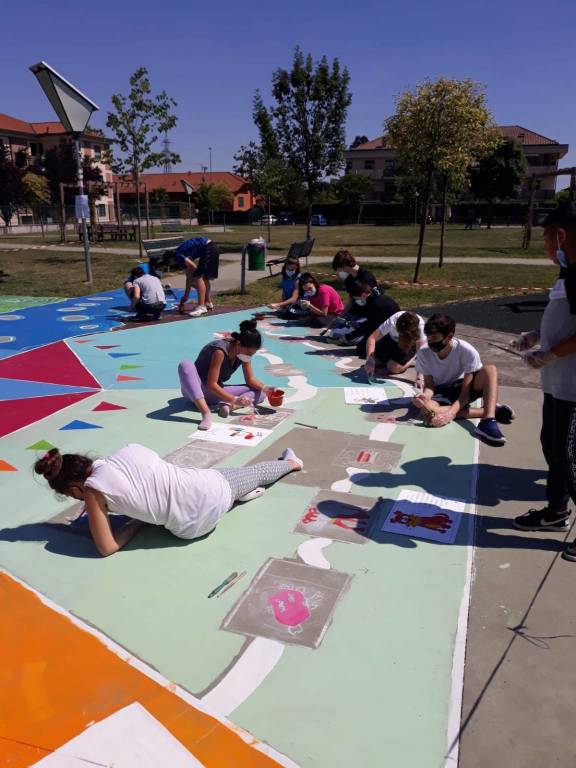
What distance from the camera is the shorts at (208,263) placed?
1145 cm

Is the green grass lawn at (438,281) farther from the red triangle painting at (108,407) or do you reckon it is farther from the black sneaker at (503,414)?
the black sneaker at (503,414)

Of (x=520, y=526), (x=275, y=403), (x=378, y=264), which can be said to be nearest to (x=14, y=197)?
(x=378, y=264)

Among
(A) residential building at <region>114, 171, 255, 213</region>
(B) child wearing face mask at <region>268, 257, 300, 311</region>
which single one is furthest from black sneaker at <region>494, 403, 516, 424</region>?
(A) residential building at <region>114, 171, 255, 213</region>

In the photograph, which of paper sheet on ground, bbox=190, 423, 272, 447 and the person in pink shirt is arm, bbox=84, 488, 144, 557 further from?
the person in pink shirt

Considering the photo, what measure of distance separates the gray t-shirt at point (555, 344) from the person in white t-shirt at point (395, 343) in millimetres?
2802

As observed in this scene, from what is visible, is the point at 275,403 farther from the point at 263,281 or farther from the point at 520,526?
the point at 263,281

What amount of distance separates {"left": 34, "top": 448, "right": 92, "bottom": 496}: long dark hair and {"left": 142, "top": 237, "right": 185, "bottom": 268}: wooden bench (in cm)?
1051

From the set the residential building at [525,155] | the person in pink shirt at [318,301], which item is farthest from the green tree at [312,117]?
the residential building at [525,155]

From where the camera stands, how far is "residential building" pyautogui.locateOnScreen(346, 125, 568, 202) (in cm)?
7819

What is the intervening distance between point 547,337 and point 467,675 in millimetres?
2001

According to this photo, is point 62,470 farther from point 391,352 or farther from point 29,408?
point 391,352

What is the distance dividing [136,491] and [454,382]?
3609 mm

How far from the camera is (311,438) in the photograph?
5.41 meters

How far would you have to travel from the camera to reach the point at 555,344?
11.7ft
